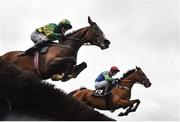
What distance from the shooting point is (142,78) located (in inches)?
663

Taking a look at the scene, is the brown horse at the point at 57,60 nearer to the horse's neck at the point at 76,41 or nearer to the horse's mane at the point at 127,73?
the horse's neck at the point at 76,41

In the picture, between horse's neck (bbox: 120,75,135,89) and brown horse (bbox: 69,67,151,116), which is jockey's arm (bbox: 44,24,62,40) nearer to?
brown horse (bbox: 69,67,151,116)

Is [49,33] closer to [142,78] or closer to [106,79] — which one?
[106,79]

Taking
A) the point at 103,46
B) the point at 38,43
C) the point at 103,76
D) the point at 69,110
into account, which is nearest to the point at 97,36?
the point at 103,46

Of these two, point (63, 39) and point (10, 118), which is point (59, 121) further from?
point (63, 39)

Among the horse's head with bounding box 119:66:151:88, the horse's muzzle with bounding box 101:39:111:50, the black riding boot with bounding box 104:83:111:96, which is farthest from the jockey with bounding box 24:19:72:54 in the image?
the horse's head with bounding box 119:66:151:88

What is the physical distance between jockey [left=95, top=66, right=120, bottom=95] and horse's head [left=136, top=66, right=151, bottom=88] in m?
1.49

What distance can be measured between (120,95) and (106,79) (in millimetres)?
1364

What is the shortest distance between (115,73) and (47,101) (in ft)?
33.3

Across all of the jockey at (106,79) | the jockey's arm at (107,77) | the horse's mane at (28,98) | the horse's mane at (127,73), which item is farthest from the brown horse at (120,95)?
the horse's mane at (28,98)

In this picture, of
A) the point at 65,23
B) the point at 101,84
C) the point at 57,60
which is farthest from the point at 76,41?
the point at 101,84

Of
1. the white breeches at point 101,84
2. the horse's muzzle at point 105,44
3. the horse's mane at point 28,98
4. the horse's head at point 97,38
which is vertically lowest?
the horse's mane at point 28,98

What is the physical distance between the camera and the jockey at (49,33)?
1067 cm

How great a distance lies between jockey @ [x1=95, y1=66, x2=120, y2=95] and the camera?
1480cm
